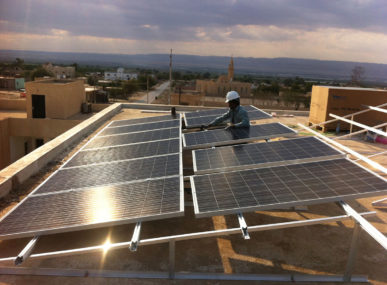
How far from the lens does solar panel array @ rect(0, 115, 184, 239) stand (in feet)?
17.3

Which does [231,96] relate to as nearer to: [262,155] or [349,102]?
[262,155]

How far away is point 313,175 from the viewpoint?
625 centimetres

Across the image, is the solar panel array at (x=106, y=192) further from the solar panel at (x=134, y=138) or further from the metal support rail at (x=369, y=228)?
the metal support rail at (x=369, y=228)

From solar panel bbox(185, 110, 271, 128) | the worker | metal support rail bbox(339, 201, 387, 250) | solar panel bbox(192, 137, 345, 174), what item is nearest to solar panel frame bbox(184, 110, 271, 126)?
solar panel bbox(185, 110, 271, 128)

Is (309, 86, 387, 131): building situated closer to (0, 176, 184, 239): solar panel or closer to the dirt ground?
the dirt ground

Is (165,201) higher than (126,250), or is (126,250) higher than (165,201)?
(165,201)

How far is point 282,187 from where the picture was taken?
589 centimetres

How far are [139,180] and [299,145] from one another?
13.4 ft

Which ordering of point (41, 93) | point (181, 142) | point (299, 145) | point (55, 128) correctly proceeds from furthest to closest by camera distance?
point (41, 93) < point (55, 128) < point (181, 142) < point (299, 145)

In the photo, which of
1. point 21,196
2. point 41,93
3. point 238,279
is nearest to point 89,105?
point 41,93

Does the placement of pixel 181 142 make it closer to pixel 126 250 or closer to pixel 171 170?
pixel 171 170

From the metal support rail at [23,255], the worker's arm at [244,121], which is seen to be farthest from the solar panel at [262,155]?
the metal support rail at [23,255]

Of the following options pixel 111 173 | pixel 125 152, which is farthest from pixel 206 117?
pixel 111 173

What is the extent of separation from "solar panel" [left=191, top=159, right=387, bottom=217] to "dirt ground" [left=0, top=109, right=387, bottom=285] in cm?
122
